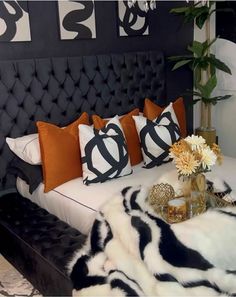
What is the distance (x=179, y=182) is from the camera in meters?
2.09

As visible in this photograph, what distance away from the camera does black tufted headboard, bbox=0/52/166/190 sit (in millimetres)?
2527

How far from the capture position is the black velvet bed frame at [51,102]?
6.34 feet

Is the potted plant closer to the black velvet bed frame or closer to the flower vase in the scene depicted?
the black velvet bed frame

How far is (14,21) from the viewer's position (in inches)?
97.6

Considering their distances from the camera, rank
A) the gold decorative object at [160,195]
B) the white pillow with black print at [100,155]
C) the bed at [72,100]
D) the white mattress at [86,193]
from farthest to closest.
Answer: the white pillow with black print at [100,155], the bed at [72,100], the white mattress at [86,193], the gold decorative object at [160,195]

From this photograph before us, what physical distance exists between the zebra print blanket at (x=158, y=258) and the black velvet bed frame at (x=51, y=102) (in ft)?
0.54

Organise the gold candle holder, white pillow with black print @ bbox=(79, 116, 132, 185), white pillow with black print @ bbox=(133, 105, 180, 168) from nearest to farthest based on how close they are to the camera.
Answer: the gold candle holder, white pillow with black print @ bbox=(79, 116, 132, 185), white pillow with black print @ bbox=(133, 105, 180, 168)

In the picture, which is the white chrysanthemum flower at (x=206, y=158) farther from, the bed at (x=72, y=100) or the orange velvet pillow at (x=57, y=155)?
the orange velvet pillow at (x=57, y=155)

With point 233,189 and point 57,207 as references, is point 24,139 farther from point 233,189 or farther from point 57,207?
point 233,189

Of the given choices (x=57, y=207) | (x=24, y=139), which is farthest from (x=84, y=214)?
(x=24, y=139)

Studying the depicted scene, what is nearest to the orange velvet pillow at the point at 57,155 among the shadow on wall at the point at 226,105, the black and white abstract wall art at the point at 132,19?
the black and white abstract wall art at the point at 132,19

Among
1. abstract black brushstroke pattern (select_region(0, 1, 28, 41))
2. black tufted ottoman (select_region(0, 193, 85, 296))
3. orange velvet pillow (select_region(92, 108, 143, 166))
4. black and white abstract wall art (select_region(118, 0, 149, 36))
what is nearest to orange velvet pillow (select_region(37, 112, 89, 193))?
black tufted ottoman (select_region(0, 193, 85, 296))

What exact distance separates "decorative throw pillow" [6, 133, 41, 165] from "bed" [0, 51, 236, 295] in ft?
0.25

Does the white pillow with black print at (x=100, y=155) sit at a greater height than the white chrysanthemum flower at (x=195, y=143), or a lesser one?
lesser
